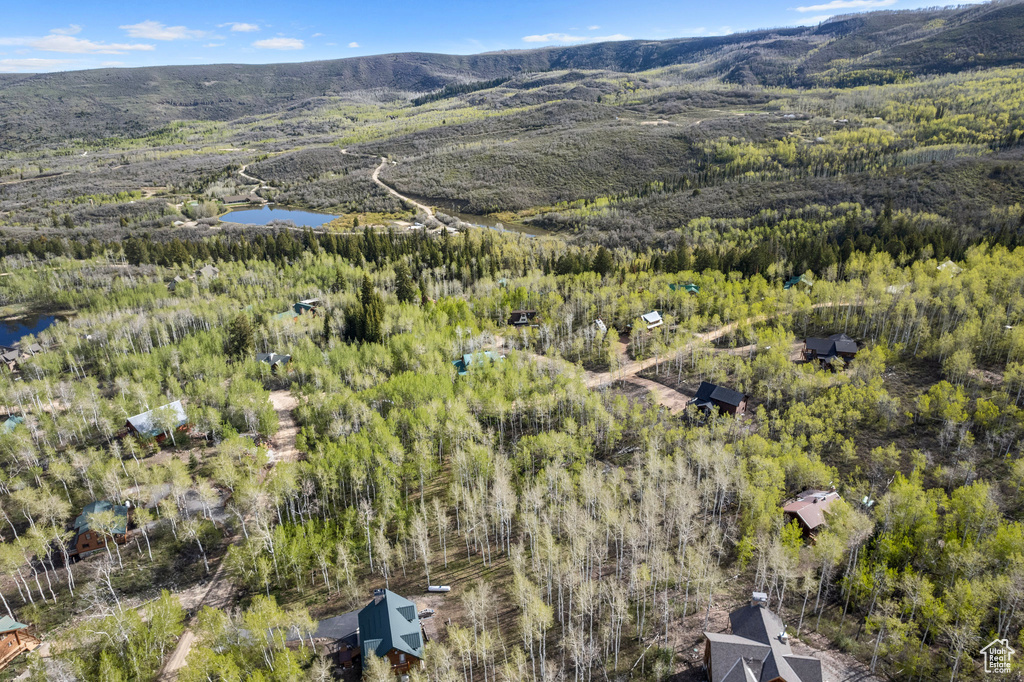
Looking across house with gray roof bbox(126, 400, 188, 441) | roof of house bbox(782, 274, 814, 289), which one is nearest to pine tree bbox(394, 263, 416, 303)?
house with gray roof bbox(126, 400, 188, 441)

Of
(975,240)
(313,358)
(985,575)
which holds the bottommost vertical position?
(985,575)

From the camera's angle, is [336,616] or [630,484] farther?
[630,484]

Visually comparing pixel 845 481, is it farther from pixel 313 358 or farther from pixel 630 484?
pixel 313 358

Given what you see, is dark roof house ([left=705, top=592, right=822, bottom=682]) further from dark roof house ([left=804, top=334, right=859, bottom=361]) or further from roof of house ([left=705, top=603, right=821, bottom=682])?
dark roof house ([left=804, top=334, right=859, bottom=361])

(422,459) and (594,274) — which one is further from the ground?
(594,274)

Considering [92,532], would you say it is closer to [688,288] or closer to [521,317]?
[521,317]

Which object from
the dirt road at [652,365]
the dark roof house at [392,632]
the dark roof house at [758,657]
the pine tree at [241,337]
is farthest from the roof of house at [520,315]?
the dark roof house at [758,657]

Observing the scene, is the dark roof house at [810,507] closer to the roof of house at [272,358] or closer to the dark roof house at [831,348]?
the dark roof house at [831,348]

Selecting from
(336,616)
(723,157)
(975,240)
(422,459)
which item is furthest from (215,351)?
(723,157)
